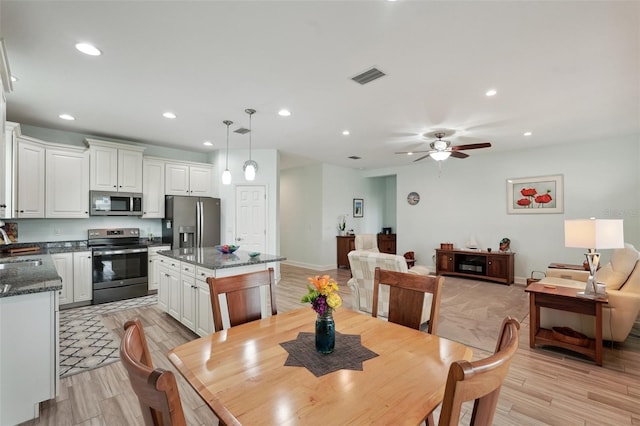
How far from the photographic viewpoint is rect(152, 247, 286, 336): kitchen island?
2977 mm

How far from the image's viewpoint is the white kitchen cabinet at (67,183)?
4.38m

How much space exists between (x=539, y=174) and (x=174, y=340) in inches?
273

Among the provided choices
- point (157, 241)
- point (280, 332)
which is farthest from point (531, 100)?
point (157, 241)

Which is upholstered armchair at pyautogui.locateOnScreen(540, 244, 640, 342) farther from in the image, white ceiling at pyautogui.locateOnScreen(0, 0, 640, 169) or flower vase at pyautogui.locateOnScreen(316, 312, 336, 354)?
flower vase at pyautogui.locateOnScreen(316, 312, 336, 354)

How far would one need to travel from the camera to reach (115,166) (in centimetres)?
491

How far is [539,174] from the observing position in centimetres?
587

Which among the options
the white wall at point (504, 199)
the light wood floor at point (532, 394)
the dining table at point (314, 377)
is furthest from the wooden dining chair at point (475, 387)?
the white wall at point (504, 199)

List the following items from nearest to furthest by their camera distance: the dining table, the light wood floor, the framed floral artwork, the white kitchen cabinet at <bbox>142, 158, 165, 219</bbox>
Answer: the dining table, the light wood floor, the white kitchen cabinet at <bbox>142, 158, 165, 219</bbox>, the framed floral artwork

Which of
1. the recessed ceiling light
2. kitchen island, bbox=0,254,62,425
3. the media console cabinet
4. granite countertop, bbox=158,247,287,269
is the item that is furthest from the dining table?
the media console cabinet

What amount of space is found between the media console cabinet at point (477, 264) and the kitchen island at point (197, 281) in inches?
185

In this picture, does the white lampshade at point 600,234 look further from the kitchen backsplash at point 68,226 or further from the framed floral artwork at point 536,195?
the kitchen backsplash at point 68,226

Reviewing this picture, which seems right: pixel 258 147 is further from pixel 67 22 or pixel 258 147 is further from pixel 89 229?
pixel 67 22

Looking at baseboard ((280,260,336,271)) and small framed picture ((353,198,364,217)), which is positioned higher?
small framed picture ((353,198,364,217))

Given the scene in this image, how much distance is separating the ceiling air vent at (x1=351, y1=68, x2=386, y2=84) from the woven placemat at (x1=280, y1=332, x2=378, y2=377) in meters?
2.35
